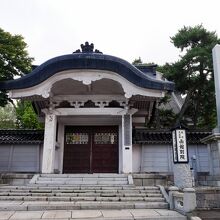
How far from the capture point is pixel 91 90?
13.3 metres

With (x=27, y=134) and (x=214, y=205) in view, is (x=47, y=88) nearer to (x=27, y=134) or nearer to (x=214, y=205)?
(x=27, y=134)

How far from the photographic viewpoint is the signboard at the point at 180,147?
924 centimetres

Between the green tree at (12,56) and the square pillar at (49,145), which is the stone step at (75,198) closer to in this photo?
the square pillar at (49,145)

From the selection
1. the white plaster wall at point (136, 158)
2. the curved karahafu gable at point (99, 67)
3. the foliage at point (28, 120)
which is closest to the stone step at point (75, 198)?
the curved karahafu gable at point (99, 67)

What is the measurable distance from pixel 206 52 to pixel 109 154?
14.5 meters

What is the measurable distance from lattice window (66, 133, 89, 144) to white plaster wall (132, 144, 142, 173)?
2.79m

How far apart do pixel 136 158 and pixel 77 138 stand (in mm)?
3507

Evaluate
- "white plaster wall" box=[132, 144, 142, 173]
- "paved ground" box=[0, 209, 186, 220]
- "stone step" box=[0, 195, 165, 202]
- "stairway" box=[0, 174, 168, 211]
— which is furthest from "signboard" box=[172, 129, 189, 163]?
"white plaster wall" box=[132, 144, 142, 173]

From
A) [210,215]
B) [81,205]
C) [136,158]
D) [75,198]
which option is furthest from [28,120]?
[210,215]

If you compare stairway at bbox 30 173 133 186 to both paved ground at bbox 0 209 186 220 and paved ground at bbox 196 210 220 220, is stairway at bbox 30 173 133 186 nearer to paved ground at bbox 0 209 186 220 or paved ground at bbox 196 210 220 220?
paved ground at bbox 0 209 186 220

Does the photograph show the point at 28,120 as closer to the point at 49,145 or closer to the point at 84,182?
the point at 49,145

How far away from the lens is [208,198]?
864 centimetres

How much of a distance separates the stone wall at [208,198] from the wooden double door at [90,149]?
5.47 metres

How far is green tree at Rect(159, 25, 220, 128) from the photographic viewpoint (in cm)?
2281
